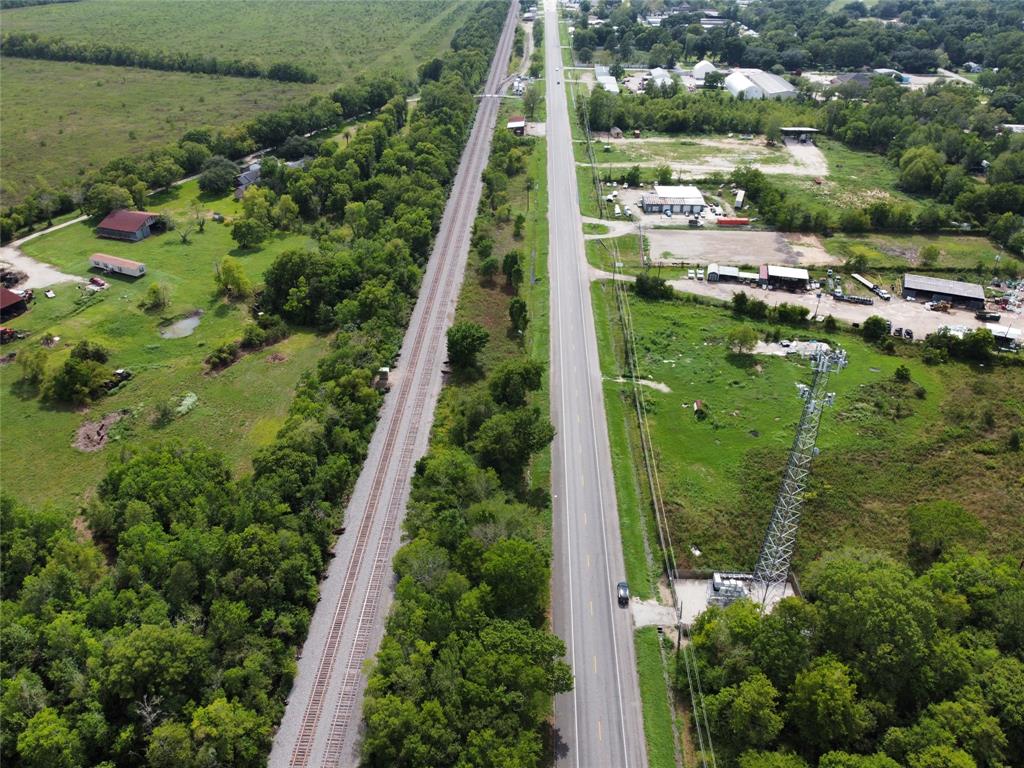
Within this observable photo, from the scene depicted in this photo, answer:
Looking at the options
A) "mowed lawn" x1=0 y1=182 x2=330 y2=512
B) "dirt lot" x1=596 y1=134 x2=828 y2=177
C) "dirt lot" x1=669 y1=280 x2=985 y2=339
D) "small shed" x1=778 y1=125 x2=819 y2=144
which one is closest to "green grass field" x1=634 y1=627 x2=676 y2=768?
"mowed lawn" x1=0 y1=182 x2=330 y2=512

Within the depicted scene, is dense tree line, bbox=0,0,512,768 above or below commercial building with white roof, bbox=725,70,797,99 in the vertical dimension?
below

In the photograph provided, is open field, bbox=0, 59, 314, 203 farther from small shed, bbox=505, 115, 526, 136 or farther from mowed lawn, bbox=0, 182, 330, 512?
small shed, bbox=505, 115, 526, 136

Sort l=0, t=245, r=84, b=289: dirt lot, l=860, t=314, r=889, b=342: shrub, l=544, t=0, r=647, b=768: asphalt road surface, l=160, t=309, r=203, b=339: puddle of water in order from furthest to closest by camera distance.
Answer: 1. l=0, t=245, r=84, b=289: dirt lot
2. l=160, t=309, r=203, b=339: puddle of water
3. l=860, t=314, r=889, b=342: shrub
4. l=544, t=0, r=647, b=768: asphalt road surface

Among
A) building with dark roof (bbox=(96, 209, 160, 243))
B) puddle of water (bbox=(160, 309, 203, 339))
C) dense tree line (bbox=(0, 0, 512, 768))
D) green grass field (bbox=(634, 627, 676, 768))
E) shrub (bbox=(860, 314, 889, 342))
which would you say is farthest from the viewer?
building with dark roof (bbox=(96, 209, 160, 243))

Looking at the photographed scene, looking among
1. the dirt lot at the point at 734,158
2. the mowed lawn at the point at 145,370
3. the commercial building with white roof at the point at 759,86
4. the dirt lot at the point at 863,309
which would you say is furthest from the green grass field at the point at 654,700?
the commercial building with white roof at the point at 759,86

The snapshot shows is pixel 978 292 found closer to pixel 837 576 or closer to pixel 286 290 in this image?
pixel 837 576

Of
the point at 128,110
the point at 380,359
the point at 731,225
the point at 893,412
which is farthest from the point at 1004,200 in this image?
the point at 128,110

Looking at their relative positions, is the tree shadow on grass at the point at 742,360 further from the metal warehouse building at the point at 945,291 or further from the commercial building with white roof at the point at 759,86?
the commercial building with white roof at the point at 759,86
